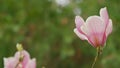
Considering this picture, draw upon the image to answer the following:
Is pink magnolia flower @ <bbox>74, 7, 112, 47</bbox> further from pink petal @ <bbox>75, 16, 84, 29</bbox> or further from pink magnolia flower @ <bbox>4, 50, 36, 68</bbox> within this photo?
pink magnolia flower @ <bbox>4, 50, 36, 68</bbox>

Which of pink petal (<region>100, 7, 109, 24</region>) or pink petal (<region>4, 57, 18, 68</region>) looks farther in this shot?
pink petal (<region>4, 57, 18, 68</region>)

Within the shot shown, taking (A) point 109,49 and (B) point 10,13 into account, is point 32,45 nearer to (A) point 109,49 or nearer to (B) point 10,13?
(B) point 10,13

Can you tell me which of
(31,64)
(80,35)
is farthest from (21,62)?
(80,35)

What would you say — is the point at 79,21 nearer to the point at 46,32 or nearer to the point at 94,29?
the point at 94,29

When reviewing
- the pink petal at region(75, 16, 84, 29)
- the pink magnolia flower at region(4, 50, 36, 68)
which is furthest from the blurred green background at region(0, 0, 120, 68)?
the pink petal at region(75, 16, 84, 29)

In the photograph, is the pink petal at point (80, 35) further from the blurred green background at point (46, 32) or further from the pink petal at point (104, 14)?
the blurred green background at point (46, 32)
